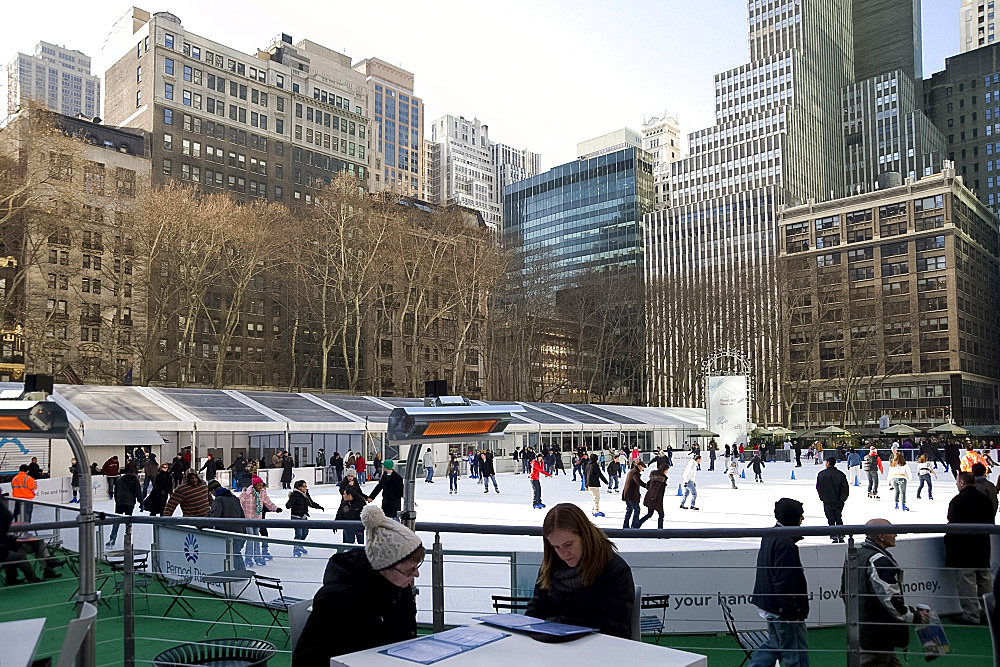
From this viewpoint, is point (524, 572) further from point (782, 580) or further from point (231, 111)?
point (231, 111)

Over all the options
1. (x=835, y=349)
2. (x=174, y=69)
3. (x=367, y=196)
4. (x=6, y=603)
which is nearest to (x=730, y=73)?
(x=835, y=349)

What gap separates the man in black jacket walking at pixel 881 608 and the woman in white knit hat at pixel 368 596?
2.49m

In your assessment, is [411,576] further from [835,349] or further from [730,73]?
[730,73]

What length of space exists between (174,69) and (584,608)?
82.4 m

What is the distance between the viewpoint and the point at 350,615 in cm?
335

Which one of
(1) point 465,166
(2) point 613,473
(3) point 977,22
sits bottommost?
(2) point 613,473

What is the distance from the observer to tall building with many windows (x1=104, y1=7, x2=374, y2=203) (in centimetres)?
7550

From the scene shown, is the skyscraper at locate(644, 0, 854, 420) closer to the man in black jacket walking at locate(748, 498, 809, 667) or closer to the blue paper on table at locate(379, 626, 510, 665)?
the man in black jacket walking at locate(748, 498, 809, 667)

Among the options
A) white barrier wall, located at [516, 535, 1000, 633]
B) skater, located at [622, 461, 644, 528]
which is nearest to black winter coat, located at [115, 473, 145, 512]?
skater, located at [622, 461, 644, 528]

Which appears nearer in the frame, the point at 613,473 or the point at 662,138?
the point at 613,473

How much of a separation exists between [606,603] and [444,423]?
3.99 ft

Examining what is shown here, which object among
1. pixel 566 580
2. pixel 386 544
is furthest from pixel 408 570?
pixel 566 580

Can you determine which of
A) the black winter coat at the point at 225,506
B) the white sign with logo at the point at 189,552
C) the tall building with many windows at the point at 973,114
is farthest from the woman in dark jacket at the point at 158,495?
the tall building with many windows at the point at 973,114

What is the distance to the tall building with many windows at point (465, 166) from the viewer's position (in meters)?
177
